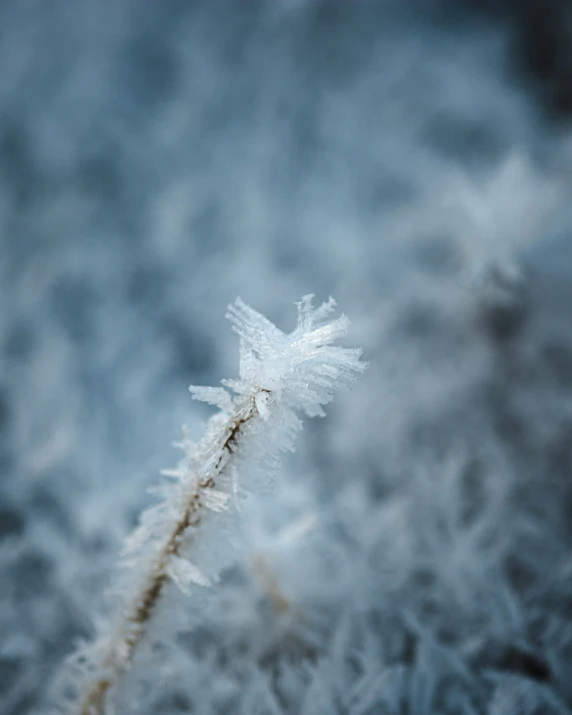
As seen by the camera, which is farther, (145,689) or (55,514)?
(55,514)

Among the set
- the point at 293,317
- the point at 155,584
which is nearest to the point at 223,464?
the point at 155,584

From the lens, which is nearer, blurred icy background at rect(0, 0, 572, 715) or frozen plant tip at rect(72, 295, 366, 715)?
frozen plant tip at rect(72, 295, 366, 715)

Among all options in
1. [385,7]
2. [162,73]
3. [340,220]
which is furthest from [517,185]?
[162,73]

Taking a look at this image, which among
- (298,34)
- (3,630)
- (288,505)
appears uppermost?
(298,34)

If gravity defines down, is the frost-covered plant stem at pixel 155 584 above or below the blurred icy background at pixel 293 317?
below

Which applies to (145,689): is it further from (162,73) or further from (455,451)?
(162,73)

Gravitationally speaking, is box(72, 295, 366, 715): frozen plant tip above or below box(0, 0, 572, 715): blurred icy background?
below
